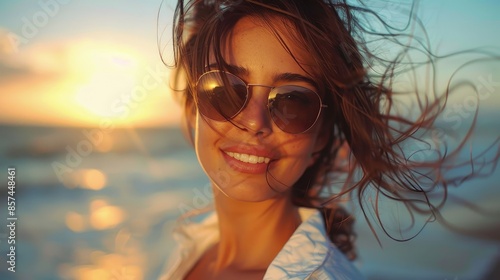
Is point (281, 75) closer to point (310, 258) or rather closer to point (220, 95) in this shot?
point (220, 95)

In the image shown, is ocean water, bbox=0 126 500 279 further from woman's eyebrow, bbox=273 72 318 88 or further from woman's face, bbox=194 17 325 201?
woman's eyebrow, bbox=273 72 318 88

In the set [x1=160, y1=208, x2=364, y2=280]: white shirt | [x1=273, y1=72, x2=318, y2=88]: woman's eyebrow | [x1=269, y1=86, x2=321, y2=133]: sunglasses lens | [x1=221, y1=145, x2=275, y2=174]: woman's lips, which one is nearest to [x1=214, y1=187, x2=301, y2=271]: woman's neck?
[x1=160, y1=208, x2=364, y2=280]: white shirt

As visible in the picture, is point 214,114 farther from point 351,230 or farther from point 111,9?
point 111,9

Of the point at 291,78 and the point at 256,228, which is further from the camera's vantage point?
the point at 256,228

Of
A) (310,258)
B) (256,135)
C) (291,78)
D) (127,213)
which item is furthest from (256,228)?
(127,213)

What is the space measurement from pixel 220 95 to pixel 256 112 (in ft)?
0.56

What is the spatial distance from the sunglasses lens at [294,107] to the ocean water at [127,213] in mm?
1136

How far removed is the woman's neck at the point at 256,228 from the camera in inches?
91.9

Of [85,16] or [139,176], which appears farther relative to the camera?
[139,176]

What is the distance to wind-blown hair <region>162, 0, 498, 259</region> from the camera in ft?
6.69

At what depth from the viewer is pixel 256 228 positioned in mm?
2365

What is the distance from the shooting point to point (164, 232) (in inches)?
262

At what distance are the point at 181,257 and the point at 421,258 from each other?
370cm

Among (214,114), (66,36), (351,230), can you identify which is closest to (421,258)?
(351,230)
